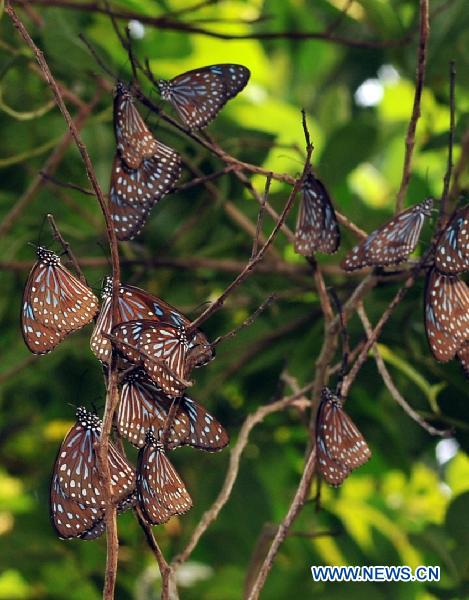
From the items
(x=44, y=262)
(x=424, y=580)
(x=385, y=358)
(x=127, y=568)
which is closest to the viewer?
(x=44, y=262)

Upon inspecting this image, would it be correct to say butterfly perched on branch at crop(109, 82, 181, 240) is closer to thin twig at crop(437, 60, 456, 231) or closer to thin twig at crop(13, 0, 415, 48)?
thin twig at crop(437, 60, 456, 231)

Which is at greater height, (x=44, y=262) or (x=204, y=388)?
(x=204, y=388)

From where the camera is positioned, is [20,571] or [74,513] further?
[20,571]

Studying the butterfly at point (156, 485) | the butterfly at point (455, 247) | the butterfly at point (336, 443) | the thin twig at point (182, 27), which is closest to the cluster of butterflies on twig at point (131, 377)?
the butterfly at point (156, 485)

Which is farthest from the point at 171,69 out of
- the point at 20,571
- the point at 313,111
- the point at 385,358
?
the point at 20,571

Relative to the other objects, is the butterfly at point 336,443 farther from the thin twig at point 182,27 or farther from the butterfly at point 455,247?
the thin twig at point 182,27

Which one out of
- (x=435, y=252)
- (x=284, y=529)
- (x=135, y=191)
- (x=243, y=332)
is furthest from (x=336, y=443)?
(x=243, y=332)

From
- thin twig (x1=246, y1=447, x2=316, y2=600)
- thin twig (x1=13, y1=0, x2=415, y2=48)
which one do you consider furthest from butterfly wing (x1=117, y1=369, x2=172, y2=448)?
thin twig (x1=13, y1=0, x2=415, y2=48)

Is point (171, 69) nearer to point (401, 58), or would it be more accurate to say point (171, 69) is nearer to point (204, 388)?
point (401, 58)

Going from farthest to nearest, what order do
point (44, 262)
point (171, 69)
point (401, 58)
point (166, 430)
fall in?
point (171, 69)
point (401, 58)
point (44, 262)
point (166, 430)
